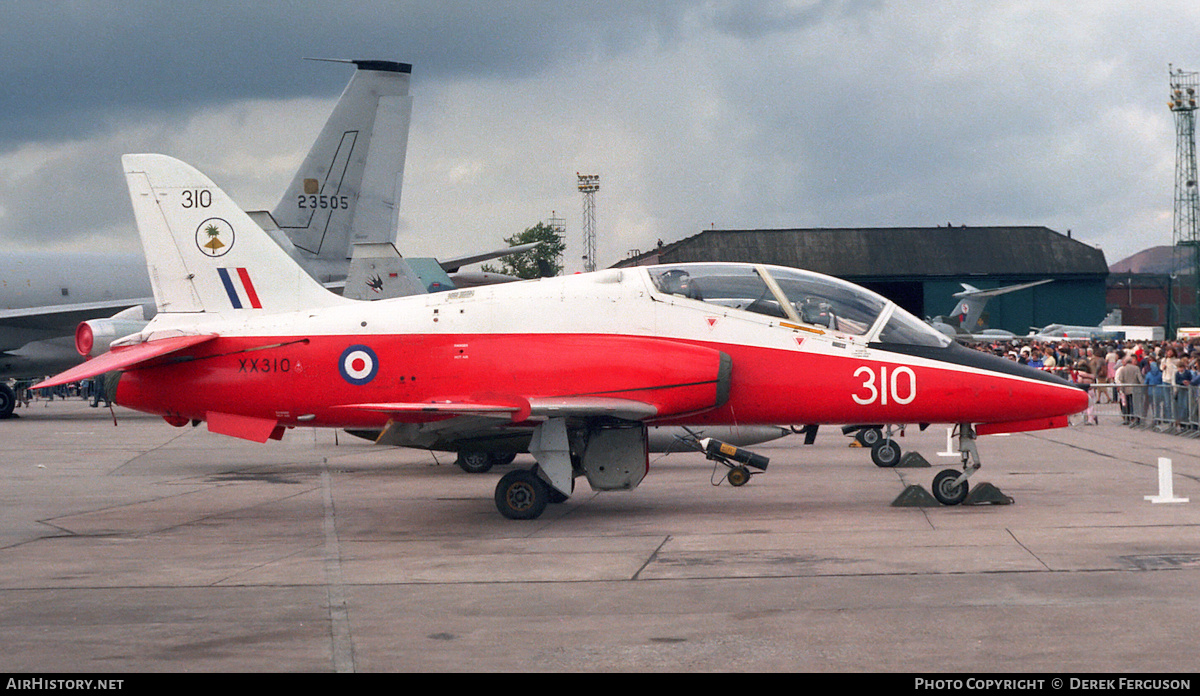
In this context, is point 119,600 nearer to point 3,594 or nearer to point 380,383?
point 3,594

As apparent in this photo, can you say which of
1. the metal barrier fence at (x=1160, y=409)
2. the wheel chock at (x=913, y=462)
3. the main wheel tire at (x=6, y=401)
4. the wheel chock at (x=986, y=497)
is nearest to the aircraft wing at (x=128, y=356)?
the wheel chock at (x=986, y=497)

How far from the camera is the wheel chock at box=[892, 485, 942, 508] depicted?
41.4 ft

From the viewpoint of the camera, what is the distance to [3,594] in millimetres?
8539

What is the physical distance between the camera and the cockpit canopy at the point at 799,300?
12234 millimetres

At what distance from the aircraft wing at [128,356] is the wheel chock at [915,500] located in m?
7.81

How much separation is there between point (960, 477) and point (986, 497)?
0.40 m

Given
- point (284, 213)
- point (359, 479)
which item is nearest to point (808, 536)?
point (359, 479)

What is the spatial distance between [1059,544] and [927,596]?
2700mm

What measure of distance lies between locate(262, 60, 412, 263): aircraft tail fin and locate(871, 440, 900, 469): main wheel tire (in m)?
16.7

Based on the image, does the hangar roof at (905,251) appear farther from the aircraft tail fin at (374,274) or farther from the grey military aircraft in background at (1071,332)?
the aircraft tail fin at (374,274)

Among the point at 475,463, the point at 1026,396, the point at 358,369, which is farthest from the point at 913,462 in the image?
the point at 358,369

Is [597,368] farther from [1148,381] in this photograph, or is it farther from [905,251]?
[905,251]

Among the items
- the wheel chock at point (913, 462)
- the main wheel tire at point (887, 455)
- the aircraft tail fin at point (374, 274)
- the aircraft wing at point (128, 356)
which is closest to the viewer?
the aircraft wing at point (128, 356)

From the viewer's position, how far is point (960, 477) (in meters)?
12.5
